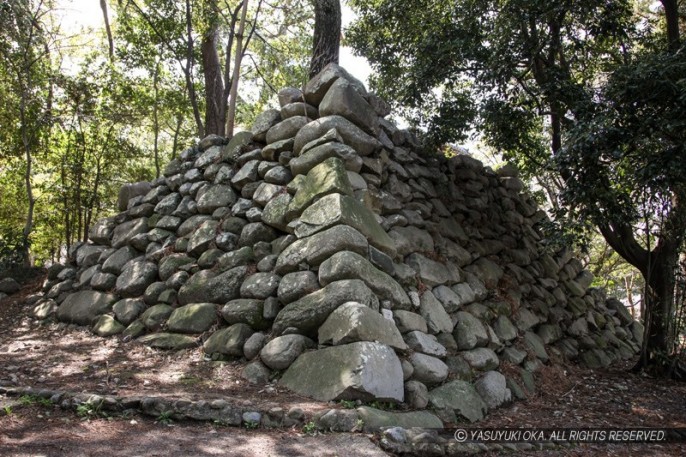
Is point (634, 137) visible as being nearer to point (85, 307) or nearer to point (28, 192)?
point (85, 307)

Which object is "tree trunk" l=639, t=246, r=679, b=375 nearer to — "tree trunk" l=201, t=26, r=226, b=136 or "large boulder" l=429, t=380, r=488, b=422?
"large boulder" l=429, t=380, r=488, b=422

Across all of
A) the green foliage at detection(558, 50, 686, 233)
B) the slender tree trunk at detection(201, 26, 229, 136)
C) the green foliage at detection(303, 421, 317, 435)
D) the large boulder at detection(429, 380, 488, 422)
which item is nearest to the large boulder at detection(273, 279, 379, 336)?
the large boulder at detection(429, 380, 488, 422)

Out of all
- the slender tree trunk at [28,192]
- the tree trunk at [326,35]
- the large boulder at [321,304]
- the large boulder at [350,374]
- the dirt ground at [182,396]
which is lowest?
the dirt ground at [182,396]

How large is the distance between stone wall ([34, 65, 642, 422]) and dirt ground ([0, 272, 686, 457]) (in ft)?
0.67

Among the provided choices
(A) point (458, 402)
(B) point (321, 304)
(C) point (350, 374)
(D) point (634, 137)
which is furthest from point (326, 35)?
(A) point (458, 402)

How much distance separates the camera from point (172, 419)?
2.85 meters

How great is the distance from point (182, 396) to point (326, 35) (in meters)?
5.13

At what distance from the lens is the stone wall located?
3639 millimetres

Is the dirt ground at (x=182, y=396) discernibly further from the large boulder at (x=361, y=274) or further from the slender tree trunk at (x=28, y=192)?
the slender tree trunk at (x=28, y=192)

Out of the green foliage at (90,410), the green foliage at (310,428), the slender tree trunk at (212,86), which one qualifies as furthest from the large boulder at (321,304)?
the slender tree trunk at (212,86)

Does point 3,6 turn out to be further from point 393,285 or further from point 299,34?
point 393,285

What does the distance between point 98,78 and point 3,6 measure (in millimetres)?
1952

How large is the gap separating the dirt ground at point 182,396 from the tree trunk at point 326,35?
13.9ft

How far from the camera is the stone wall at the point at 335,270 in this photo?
143 inches
